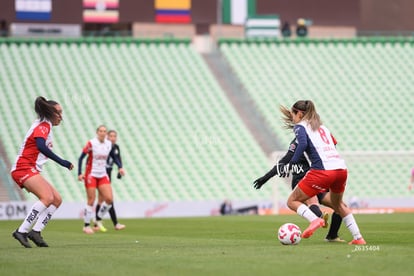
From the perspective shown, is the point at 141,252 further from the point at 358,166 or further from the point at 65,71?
the point at 65,71

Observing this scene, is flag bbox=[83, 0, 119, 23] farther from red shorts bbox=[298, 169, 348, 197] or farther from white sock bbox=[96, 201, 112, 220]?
red shorts bbox=[298, 169, 348, 197]

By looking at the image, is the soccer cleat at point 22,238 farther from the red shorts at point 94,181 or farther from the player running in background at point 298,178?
the red shorts at point 94,181

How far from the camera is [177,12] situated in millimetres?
40531

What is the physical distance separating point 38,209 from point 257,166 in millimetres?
21950

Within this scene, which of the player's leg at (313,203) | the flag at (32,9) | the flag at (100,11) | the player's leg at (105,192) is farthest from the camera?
the flag at (100,11)

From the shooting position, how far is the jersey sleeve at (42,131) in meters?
13.2

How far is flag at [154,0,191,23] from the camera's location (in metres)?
40.4

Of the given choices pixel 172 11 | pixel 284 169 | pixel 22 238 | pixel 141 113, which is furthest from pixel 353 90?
pixel 22 238

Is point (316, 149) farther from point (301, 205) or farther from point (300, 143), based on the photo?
point (301, 205)

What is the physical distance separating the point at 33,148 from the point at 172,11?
27.7 metres

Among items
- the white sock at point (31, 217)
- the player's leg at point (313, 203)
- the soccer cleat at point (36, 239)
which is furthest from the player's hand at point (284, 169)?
the soccer cleat at point (36, 239)

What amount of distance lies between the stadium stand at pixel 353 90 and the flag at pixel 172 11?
6.97 feet

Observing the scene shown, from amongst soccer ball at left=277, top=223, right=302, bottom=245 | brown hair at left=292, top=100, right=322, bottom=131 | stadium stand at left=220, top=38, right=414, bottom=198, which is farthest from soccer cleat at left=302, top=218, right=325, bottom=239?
Result: stadium stand at left=220, top=38, right=414, bottom=198

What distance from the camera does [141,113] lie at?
121 ft
